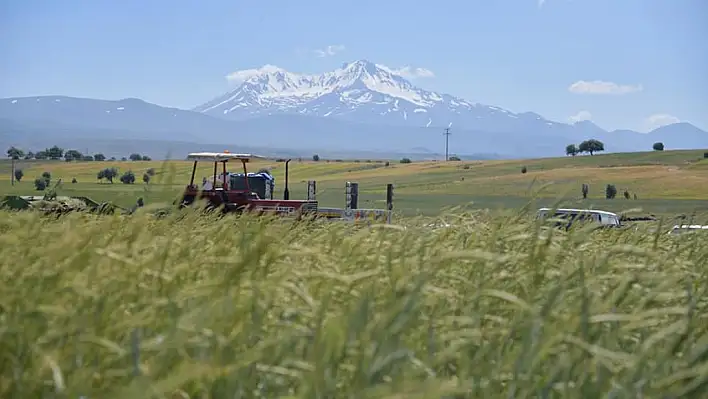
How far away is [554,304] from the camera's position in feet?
14.1

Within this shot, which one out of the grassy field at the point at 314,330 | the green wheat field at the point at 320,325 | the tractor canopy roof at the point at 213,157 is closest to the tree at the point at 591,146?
the tractor canopy roof at the point at 213,157

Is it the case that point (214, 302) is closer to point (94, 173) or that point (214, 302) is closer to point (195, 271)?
point (195, 271)

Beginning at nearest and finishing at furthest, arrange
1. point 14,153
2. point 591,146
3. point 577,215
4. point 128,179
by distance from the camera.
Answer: point 577,215 → point 128,179 → point 14,153 → point 591,146

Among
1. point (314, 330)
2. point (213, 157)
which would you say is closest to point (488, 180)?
point (213, 157)

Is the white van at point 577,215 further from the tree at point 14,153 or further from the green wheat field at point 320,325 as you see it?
the tree at point 14,153

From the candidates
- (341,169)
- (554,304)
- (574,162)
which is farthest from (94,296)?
(341,169)

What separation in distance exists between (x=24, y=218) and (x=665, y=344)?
158 inches

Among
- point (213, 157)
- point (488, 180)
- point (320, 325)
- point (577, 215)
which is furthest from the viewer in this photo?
point (488, 180)

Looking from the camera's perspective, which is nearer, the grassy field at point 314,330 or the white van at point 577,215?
the grassy field at point 314,330

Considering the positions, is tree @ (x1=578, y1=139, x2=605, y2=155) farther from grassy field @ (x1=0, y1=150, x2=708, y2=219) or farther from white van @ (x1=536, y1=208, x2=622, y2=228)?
white van @ (x1=536, y1=208, x2=622, y2=228)

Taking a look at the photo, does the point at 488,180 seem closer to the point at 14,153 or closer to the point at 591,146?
the point at 14,153

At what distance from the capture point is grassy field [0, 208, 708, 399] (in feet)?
11.4

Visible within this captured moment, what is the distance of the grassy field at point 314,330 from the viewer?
11.4 ft

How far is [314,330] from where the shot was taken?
148 inches
